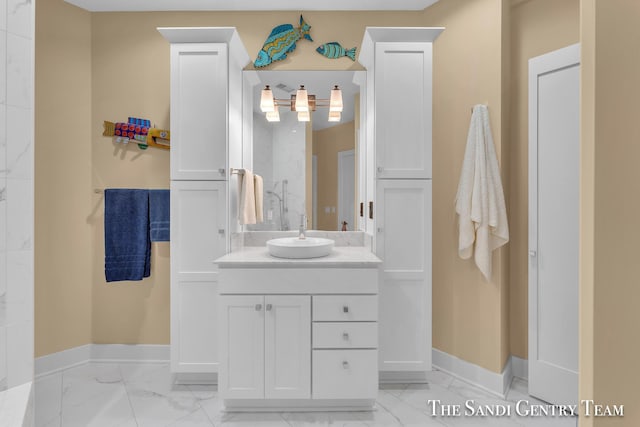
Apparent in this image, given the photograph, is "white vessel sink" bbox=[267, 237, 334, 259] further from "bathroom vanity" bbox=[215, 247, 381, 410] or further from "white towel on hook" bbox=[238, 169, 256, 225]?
"white towel on hook" bbox=[238, 169, 256, 225]

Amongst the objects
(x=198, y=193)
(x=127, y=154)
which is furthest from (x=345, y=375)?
(x=127, y=154)

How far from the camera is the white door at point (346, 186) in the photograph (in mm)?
2484

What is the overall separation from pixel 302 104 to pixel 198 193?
1.01 metres

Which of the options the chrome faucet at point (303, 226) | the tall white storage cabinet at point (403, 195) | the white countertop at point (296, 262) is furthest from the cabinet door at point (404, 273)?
the chrome faucet at point (303, 226)

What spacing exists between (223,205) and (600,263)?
6.51ft

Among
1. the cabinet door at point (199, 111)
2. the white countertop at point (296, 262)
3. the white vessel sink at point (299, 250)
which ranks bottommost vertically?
the white countertop at point (296, 262)

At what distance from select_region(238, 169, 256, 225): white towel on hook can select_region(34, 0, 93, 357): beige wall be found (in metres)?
1.20

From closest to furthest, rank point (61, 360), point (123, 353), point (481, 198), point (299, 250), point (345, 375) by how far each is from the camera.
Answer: point (345, 375), point (299, 250), point (481, 198), point (61, 360), point (123, 353)

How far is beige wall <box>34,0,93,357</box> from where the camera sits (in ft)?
7.72

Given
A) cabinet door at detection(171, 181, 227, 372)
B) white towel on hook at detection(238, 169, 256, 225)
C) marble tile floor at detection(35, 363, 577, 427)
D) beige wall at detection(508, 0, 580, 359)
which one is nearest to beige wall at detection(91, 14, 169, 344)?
marble tile floor at detection(35, 363, 577, 427)

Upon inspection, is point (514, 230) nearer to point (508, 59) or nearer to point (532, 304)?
point (532, 304)

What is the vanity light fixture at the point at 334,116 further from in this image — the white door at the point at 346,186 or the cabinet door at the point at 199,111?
the cabinet door at the point at 199,111

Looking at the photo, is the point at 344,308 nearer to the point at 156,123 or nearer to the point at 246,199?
the point at 246,199

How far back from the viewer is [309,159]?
2498 millimetres
